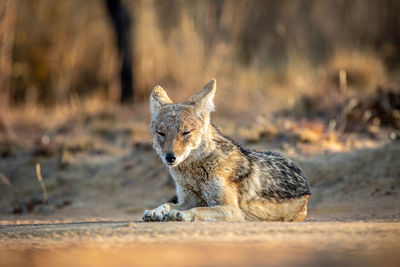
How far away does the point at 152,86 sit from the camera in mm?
15719

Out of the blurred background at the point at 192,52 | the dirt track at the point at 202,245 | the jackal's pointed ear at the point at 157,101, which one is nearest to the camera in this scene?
the dirt track at the point at 202,245

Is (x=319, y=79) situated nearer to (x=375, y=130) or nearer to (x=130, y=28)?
(x=375, y=130)

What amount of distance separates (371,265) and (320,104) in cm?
971

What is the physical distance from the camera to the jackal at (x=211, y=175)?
17.8 ft

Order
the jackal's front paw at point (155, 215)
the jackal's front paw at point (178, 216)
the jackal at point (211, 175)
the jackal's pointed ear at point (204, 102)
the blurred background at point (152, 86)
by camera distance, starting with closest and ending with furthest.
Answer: the jackal's front paw at point (178, 216), the jackal's front paw at point (155, 215), the jackal at point (211, 175), the jackal's pointed ear at point (204, 102), the blurred background at point (152, 86)

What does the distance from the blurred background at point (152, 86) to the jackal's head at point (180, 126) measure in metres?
2.85

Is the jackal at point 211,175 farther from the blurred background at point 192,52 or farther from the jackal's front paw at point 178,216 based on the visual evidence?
the blurred background at point 192,52

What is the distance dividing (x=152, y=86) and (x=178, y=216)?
10900mm

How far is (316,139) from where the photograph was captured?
9.97 meters

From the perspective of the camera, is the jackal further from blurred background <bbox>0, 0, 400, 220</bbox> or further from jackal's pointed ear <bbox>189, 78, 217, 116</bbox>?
blurred background <bbox>0, 0, 400, 220</bbox>

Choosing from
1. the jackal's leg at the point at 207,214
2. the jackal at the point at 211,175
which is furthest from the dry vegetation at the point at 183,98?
the jackal's leg at the point at 207,214

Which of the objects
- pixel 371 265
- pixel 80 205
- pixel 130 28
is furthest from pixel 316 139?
pixel 130 28

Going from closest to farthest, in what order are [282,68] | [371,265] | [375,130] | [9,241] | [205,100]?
[371,265], [9,241], [205,100], [375,130], [282,68]

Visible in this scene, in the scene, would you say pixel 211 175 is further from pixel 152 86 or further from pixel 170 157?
pixel 152 86
